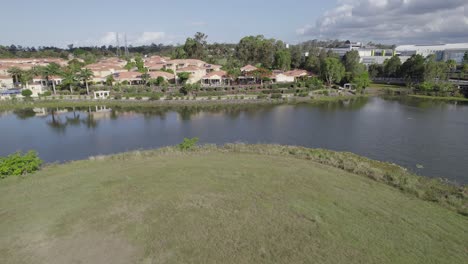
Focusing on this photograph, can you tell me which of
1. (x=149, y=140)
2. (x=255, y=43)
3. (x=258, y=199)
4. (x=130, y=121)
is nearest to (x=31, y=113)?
(x=130, y=121)

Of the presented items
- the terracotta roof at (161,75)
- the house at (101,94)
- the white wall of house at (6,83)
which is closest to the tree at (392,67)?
the terracotta roof at (161,75)

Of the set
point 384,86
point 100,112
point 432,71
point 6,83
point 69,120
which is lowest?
point 69,120

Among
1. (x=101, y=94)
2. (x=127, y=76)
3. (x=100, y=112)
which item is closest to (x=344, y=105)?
(x=100, y=112)

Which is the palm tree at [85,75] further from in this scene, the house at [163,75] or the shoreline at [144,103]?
the house at [163,75]

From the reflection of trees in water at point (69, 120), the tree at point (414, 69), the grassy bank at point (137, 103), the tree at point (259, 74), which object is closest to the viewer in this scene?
the reflection of trees in water at point (69, 120)

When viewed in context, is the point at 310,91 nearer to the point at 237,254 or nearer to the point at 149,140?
the point at 149,140

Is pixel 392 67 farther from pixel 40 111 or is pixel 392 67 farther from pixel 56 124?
pixel 40 111

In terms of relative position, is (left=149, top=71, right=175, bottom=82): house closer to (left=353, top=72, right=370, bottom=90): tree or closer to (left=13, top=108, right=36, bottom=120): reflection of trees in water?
(left=13, top=108, right=36, bottom=120): reflection of trees in water
